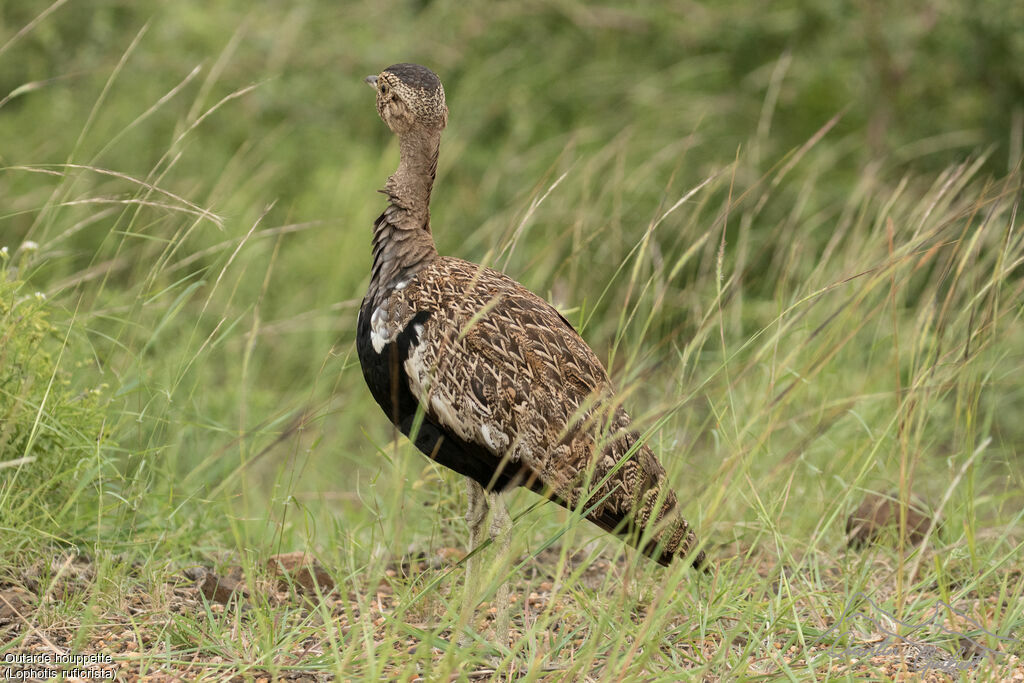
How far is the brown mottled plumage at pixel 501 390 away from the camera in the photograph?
3432mm

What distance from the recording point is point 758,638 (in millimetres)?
3242

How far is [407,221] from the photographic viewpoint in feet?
12.5

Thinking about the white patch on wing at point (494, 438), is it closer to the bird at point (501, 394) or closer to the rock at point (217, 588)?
the bird at point (501, 394)

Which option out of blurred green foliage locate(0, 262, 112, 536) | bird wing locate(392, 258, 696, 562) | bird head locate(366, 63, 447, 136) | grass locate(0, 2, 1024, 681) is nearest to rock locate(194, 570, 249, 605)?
grass locate(0, 2, 1024, 681)

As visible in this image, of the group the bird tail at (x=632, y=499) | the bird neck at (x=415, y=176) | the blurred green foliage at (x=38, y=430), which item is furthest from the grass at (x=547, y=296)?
the bird neck at (x=415, y=176)

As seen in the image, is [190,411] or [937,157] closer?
[190,411]

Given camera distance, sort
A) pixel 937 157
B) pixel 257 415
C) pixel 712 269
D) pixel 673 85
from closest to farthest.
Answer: pixel 257 415
pixel 712 269
pixel 937 157
pixel 673 85

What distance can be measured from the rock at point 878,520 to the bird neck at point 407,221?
6.18 ft

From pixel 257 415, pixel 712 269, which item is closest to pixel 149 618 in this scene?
pixel 257 415

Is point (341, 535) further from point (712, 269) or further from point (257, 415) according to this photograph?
point (712, 269)

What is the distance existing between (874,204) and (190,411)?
4989 mm

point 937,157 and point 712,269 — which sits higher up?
point 937,157

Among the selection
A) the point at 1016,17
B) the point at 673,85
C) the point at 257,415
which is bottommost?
the point at 257,415

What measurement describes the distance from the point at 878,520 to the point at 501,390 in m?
1.74
